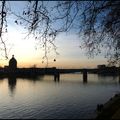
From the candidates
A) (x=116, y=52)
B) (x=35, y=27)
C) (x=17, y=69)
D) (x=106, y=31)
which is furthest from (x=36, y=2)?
(x=17, y=69)

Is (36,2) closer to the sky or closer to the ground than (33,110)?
closer to the sky

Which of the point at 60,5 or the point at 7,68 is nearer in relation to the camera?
the point at 60,5

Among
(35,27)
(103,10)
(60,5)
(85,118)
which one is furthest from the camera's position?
(85,118)

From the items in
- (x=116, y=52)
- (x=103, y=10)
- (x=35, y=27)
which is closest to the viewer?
(x=35, y=27)

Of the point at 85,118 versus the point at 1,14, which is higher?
the point at 1,14

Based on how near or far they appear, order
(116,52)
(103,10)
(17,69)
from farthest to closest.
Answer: (17,69) → (116,52) → (103,10)

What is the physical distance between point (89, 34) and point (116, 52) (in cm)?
442

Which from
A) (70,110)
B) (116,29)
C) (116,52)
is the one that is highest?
(116,29)

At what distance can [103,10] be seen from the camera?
47.0ft

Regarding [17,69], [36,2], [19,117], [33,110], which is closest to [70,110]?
[33,110]

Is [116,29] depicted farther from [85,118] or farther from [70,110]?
[70,110]

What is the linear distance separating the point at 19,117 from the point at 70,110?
7.96 m

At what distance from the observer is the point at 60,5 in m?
12.3

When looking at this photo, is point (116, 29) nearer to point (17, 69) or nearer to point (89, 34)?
point (89, 34)
